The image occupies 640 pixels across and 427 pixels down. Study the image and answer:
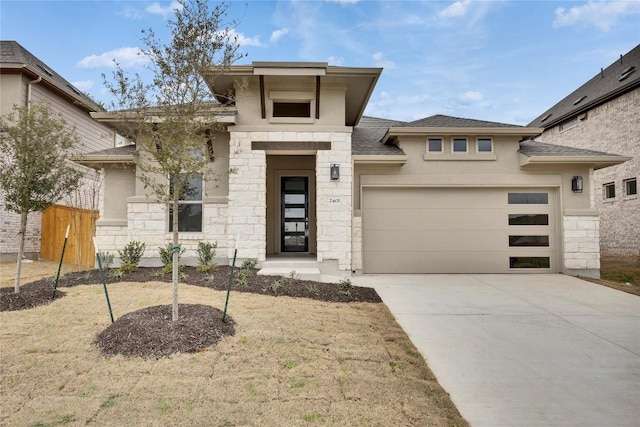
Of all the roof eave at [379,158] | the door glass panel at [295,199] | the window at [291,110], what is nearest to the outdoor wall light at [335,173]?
the roof eave at [379,158]

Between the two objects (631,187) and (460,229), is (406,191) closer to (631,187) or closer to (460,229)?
(460,229)

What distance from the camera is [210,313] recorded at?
4.41m

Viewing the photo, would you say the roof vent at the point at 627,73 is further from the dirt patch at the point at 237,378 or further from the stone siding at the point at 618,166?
the dirt patch at the point at 237,378

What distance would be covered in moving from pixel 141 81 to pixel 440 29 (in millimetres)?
10593

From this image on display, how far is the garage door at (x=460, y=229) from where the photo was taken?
346 inches

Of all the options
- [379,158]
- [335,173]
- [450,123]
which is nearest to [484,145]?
[450,123]

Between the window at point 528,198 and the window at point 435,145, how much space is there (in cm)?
213

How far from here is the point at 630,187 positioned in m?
12.9

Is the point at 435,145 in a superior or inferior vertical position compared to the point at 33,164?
superior

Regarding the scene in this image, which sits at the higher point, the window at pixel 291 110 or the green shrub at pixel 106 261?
the window at pixel 291 110

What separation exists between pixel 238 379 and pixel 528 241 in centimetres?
836

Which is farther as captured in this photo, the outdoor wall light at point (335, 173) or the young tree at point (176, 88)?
the outdoor wall light at point (335, 173)

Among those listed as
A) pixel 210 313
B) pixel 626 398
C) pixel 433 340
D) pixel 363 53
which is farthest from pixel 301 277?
pixel 363 53

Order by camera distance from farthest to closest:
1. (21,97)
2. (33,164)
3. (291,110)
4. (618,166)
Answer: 1. (618,166)
2. (21,97)
3. (291,110)
4. (33,164)
